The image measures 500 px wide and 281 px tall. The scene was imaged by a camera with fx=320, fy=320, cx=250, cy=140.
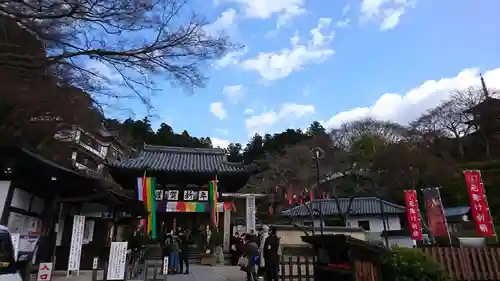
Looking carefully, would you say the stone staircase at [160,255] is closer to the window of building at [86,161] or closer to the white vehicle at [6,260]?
the white vehicle at [6,260]

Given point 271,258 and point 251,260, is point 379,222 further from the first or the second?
point 271,258

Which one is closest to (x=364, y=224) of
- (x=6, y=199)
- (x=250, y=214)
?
(x=250, y=214)

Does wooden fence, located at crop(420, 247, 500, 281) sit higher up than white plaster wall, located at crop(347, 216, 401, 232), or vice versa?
white plaster wall, located at crop(347, 216, 401, 232)

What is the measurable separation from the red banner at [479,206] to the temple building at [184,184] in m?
12.1

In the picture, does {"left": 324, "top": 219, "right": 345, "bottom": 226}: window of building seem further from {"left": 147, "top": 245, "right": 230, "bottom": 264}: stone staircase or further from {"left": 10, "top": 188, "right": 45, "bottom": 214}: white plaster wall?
{"left": 10, "top": 188, "right": 45, "bottom": 214}: white plaster wall

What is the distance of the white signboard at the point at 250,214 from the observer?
21.2 m

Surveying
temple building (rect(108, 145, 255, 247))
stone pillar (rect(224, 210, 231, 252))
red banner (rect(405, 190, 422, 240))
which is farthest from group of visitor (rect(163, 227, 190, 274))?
red banner (rect(405, 190, 422, 240))

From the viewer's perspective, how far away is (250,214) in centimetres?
2161

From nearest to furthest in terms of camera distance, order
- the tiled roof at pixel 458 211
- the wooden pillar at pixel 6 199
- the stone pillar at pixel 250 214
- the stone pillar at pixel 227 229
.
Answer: the wooden pillar at pixel 6 199
the stone pillar at pixel 227 229
the stone pillar at pixel 250 214
the tiled roof at pixel 458 211

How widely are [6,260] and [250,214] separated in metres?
16.9

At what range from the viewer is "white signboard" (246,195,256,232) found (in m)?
21.2

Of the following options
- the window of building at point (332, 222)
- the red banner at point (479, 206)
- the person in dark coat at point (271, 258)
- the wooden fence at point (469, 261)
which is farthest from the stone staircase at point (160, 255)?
the window of building at point (332, 222)

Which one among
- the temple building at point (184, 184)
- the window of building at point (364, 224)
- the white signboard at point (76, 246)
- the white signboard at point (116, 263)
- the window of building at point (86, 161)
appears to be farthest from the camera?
the window of building at point (364, 224)

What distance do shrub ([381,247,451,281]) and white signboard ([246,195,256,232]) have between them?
1508 cm
